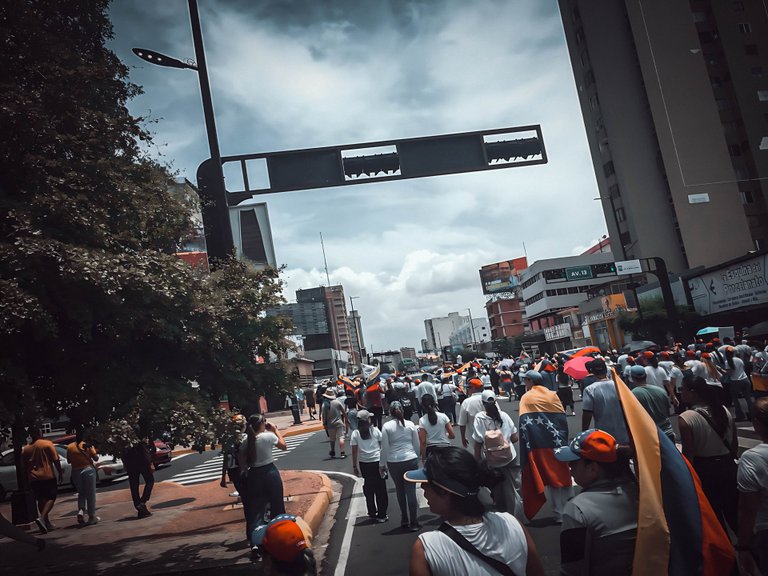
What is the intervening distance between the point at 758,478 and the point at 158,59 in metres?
7.72

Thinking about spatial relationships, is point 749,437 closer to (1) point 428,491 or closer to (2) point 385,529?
(2) point 385,529

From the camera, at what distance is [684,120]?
5528 cm

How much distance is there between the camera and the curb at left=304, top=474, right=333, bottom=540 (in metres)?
7.93

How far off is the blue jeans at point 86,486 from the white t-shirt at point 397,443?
6151mm

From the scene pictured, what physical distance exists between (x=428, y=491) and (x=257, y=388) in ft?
15.3

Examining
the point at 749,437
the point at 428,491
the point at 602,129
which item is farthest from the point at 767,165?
the point at 428,491

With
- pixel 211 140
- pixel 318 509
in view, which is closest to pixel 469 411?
pixel 318 509

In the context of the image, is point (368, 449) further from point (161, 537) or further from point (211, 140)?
point (211, 140)

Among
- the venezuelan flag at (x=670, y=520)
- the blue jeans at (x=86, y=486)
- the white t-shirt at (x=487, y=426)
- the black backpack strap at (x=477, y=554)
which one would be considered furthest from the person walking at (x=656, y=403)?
the blue jeans at (x=86, y=486)

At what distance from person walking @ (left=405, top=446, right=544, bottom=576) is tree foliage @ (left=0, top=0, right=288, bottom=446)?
12.5ft

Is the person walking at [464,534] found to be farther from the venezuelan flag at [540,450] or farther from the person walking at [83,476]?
the person walking at [83,476]

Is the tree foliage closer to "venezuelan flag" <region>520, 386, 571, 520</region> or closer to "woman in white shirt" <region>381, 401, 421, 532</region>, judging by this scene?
"woman in white shirt" <region>381, 401, 421, 532</region>

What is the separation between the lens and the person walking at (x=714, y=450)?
4.55 metres

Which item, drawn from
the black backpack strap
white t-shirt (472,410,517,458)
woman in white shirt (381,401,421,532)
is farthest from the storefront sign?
the black backpack strap
